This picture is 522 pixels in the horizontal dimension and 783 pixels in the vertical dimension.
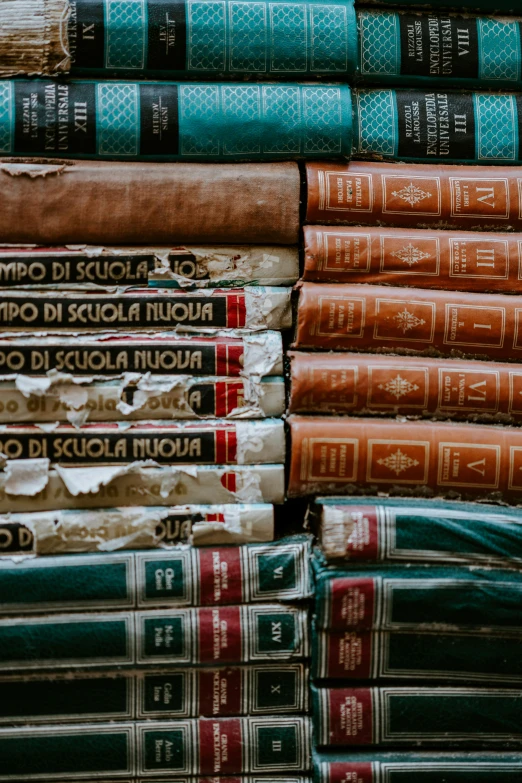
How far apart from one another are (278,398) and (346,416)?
A: 0.33 feet

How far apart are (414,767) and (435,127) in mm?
889

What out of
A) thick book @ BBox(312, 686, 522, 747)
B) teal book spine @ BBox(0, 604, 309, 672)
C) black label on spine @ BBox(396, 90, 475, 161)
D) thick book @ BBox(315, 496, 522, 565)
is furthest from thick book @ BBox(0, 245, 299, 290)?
thick book @ BBox(312, 686, 522, 747)

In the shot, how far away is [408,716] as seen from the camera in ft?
3.19

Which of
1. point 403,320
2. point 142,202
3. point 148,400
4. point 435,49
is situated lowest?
point 148,400

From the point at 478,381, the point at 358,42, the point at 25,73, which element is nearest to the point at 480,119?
the point at 358,42

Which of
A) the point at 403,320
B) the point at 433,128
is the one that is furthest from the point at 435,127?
the point at 403,320

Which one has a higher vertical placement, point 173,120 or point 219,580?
point 173,120

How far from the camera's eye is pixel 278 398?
40.1 inches

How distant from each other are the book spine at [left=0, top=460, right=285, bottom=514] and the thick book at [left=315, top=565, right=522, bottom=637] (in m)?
0.15

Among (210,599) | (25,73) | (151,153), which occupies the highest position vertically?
(25,73)

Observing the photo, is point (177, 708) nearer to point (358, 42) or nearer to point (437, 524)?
point (437, 524)

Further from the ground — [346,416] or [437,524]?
[346,416]

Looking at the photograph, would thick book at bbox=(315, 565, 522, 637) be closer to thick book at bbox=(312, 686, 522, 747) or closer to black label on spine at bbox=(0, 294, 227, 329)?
thick book at bbox=(312, 686, 522, 747)

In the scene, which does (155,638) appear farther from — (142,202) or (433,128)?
(433,128)
